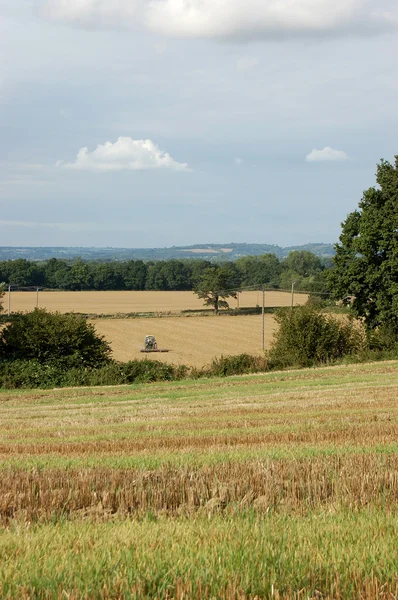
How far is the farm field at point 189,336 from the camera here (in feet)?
219

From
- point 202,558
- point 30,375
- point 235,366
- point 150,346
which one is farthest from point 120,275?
point 202,558

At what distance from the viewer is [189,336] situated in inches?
3246

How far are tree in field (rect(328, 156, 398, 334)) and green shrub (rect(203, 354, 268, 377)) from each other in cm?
1152

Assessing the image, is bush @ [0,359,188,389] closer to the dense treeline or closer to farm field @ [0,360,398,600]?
farm field @ [0,360,398,600]

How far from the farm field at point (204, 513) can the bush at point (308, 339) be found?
105 feet

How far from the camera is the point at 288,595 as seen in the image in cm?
413

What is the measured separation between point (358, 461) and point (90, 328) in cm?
3705

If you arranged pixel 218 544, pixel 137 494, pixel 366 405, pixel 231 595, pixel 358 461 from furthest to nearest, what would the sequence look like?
pixel 366 405, pixel 358 461, pixel 137 494, pixel 218 544, pixel 231 595

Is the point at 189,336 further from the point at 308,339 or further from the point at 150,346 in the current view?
the point at 308,339

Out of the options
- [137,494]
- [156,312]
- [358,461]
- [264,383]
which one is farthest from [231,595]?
[156,312]

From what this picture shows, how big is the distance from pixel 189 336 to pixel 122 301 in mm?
49569

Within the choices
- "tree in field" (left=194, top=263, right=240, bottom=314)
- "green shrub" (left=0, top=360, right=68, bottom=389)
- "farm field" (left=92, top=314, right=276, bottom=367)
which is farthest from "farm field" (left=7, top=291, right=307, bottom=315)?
"green shrub" (left=0, top=360, right=68, bottom=389)

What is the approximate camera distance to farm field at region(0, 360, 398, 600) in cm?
433

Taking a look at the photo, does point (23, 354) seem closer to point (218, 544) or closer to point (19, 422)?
point (19, 422)
